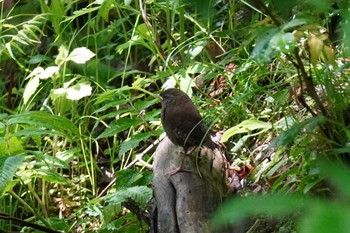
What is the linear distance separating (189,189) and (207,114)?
325 millimetres

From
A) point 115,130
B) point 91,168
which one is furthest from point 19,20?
point 115,130

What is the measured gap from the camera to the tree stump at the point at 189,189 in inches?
97.3

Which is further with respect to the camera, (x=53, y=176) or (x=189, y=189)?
(x=53, y=176)

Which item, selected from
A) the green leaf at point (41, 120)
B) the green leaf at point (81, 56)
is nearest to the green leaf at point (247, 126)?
the green leaf at point (41, 120)

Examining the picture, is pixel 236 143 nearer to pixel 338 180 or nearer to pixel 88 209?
pixel 88 209

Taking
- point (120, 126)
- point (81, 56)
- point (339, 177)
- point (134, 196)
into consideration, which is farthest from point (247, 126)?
point (339, 177)

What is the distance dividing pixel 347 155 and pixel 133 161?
1601 millimetres

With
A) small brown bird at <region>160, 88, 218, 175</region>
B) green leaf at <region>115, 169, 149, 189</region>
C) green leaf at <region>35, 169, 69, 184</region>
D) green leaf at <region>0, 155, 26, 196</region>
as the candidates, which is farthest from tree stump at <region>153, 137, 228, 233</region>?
green leaf at <region>0, 155, 26, 196</region>

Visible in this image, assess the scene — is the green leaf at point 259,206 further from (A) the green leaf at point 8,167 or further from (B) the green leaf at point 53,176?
(B) the green leaf at point 53,176

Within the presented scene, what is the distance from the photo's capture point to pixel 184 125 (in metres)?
2.63

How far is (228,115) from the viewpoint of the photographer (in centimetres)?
303

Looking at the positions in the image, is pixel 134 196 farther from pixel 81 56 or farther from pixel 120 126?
pixel 81 56

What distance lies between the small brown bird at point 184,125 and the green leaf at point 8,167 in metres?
0.59

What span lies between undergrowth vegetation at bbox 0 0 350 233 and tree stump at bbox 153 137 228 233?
81mm
